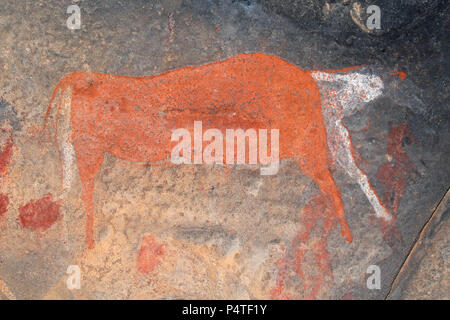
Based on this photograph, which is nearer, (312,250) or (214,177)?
(214,177)

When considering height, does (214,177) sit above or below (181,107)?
below

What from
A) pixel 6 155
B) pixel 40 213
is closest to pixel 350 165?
pixel 40 213

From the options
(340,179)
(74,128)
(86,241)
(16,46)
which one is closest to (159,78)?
(74,128)

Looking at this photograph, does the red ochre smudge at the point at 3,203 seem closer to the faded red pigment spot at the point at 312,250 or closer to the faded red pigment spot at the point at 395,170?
the faded red pigment spot at the point at 312,250

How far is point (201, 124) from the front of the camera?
8.84 ft

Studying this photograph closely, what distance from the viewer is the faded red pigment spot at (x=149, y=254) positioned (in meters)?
2.77

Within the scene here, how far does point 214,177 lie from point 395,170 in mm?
1204

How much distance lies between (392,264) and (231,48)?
1808 millimetres

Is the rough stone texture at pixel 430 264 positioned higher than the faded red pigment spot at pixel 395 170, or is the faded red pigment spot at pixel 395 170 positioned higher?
the faded red pigment spot at pixel 395 170

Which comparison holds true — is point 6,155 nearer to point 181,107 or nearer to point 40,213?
point 40,213

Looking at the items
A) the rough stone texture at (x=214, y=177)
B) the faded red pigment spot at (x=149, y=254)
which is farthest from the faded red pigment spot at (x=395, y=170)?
the faded red pigment spot at (x=149, y=254)

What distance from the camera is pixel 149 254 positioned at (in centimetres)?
279

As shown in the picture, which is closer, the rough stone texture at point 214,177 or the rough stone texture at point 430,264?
the rough stone texture at point 214,177

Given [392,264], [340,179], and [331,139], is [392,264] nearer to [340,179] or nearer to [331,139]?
[340,179]
